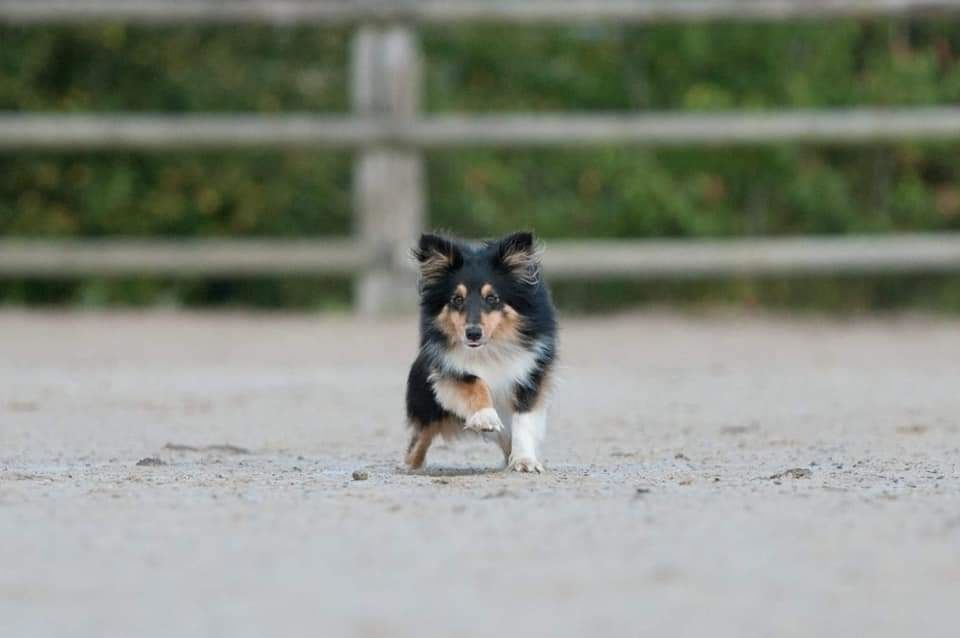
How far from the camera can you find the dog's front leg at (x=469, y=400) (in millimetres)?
6418

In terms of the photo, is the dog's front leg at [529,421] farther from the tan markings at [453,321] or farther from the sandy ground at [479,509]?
the tan markings at [453,321]

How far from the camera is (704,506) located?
504cm

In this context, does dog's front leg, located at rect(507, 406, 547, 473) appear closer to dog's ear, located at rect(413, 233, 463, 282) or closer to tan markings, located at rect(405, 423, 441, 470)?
tan markings, located at rect(405, 423, 441, 470)

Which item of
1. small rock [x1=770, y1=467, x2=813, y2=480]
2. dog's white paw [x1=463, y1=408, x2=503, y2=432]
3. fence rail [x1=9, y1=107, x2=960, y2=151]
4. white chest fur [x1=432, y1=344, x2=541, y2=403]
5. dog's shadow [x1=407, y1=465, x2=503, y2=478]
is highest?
fence rail [x1=9, y1=107, x2=960, y2=151]

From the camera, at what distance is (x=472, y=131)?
12078 millimetres

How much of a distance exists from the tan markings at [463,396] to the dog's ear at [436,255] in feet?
1.46

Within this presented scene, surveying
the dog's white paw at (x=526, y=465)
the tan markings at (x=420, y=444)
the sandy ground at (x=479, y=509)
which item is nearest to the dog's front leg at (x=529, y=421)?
the dog's white paw at (x=526, y=465)

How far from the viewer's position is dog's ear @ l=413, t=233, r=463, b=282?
682 centimetres

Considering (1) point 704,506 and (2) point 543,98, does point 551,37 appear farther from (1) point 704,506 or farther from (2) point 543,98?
(1) point 704,506

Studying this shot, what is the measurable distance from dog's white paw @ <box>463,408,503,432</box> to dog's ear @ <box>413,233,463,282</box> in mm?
633

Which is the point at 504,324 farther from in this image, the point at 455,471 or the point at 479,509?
the point at 479,509

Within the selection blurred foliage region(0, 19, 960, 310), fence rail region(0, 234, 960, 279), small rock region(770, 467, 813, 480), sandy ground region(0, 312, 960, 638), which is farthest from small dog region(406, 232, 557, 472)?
blurred foliage region(0, 19, 960, 310)

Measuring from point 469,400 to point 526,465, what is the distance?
29cm

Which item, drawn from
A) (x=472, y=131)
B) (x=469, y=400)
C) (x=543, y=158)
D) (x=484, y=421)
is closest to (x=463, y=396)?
(x=469, y=400)
